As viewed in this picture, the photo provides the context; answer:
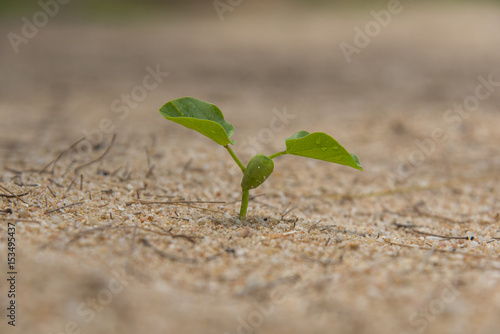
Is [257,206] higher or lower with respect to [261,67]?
lower

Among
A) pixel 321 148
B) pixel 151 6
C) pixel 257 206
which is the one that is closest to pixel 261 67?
pixel 257 206

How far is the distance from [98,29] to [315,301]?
26.1 feet

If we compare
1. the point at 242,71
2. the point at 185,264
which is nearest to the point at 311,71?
the point at 242,71

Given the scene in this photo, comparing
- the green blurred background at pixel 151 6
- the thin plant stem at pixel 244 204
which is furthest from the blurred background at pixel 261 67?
the thin plant stem at pixel 244 204

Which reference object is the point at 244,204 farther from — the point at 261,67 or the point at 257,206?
the point at 261,67

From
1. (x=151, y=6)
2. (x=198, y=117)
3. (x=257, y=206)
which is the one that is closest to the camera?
(x=198, y=117)

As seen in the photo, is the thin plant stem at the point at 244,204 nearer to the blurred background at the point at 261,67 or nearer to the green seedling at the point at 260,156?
the green seedling at the point at 260,156

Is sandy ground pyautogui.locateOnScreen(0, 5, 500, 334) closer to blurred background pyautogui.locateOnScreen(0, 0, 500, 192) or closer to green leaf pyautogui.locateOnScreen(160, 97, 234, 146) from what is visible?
blurred background pyautogui.locateOnScreen(0, 0, 500, 192)

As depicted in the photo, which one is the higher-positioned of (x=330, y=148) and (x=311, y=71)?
(x=311, y=71)

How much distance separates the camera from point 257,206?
1.86 metres

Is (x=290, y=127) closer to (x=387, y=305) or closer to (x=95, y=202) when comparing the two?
(x=95, y=202)

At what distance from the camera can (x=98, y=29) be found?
8.13 meters

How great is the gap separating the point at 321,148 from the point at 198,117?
395mm

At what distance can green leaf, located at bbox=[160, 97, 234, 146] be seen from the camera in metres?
1.42
